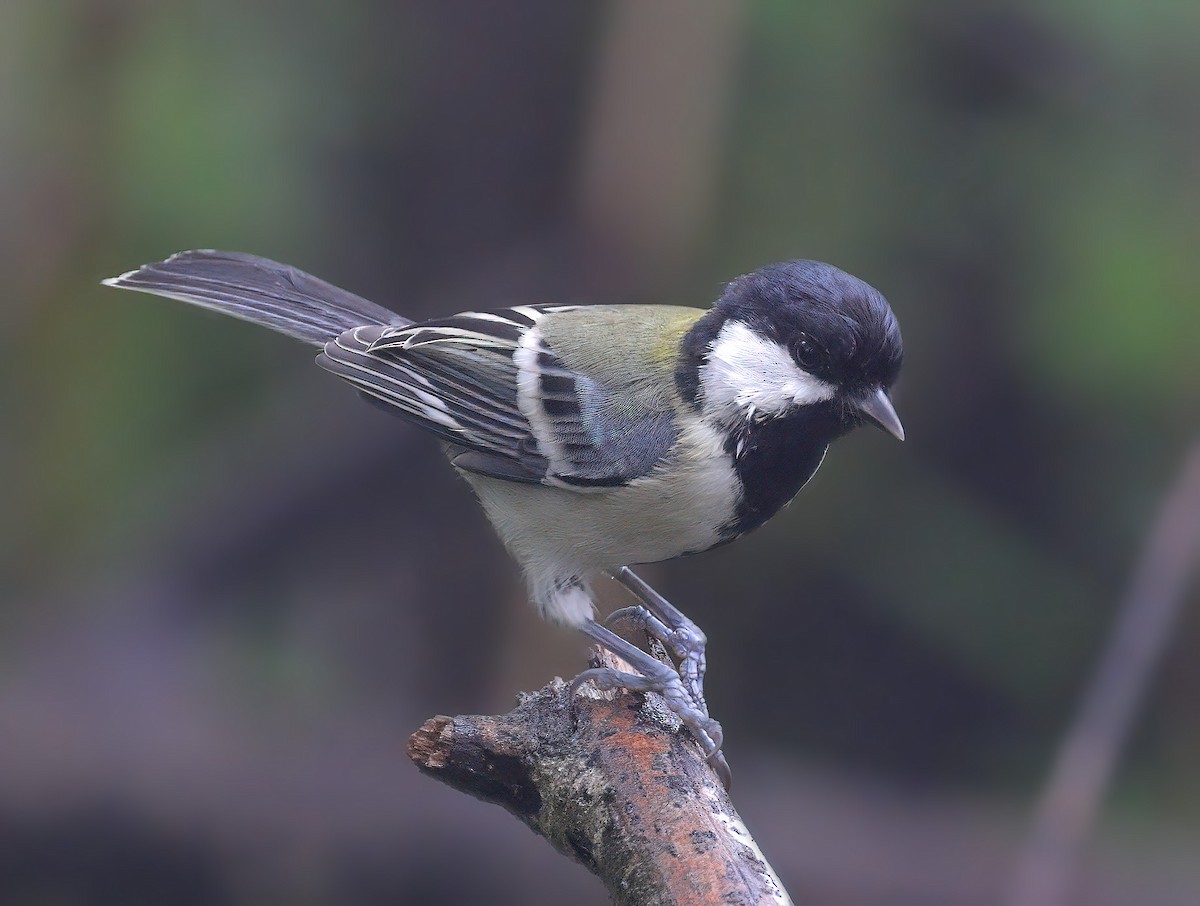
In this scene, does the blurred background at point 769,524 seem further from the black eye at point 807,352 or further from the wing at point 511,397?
the black eye at point 807,352

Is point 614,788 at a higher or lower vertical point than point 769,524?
higher

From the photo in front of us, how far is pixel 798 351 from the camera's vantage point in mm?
2469

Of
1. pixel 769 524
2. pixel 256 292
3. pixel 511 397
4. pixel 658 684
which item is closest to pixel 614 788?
pixel 658 684

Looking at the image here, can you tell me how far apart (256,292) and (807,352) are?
1.40 metres

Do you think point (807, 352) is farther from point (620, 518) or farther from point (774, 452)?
point (620, 518)

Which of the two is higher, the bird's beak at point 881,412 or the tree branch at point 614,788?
the bird's beak at point 881,412

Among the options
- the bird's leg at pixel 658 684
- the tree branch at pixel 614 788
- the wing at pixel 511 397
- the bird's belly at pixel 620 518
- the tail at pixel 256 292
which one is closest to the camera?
the tree branch at pixel 614 788

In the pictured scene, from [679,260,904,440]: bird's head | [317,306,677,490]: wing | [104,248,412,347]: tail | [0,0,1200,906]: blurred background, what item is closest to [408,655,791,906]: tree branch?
[317,306,677,490]: wing

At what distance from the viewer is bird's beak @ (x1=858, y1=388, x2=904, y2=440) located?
7.92ft

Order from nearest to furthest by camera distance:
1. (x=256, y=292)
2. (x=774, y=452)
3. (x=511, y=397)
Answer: (x=774, y=452) → (x=511, y=397) → (x=256, y=292)

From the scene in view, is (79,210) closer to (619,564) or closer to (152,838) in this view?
(152,838)

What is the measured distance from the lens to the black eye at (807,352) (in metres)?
2.43

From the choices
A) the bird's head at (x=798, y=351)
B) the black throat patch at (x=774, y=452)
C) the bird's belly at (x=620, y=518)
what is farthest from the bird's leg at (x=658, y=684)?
the bird's head at (x=798, y=351)

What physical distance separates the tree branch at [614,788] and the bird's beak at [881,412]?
701 millimetres
